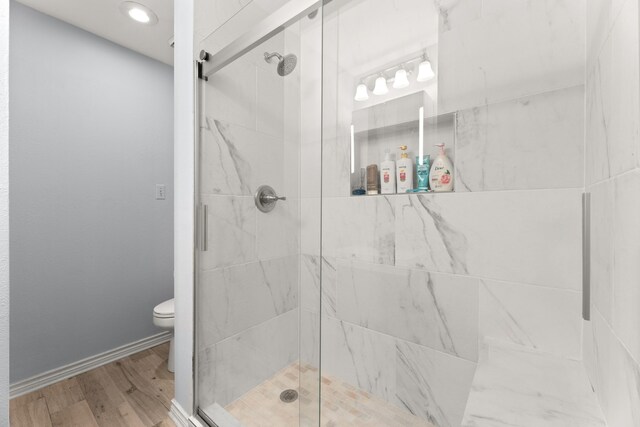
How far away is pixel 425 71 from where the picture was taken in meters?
1.11

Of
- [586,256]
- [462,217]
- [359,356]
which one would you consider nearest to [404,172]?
[462,217]

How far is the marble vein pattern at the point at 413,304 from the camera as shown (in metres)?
1.03

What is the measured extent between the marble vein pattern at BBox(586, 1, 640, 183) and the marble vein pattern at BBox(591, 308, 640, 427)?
325mm

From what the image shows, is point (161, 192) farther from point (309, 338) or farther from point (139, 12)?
point (309, 338)

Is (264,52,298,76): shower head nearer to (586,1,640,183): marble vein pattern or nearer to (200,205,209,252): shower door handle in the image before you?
(200,205,209,252): shower door handle

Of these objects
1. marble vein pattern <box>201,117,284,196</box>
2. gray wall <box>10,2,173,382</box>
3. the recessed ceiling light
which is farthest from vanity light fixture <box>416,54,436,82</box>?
gray wall <box>10,2,173,382</box>

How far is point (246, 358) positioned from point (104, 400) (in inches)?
38.0

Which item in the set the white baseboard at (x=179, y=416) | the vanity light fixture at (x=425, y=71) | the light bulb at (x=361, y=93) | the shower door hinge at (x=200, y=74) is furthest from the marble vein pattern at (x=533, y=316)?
the shower door hinge at (x=200, y=74)

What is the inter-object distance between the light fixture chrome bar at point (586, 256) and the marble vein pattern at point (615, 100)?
0.08m

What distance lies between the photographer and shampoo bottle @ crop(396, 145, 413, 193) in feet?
3.81

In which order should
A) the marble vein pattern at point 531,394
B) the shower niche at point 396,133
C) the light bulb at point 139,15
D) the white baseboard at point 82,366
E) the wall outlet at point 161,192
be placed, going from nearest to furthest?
the marble vein pattern at point 531,394
the shower niche at point 396,133
the white baseboard at point 82,366
the light bulb at point 139,15
the wall outlet at point 161,192

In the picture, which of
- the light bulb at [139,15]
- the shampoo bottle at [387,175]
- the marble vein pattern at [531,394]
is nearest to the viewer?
the marble vein pattern at [531,394]

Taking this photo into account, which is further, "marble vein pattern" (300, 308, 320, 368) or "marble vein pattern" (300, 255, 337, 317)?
"marble vein pattern" (300, 255, 337, 317)

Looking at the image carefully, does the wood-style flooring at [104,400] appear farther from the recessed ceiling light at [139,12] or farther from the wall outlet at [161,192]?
the recessed ceiling light at [139,12]
